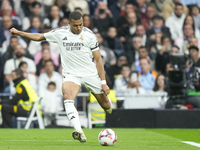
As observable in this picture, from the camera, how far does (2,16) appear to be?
15.4m

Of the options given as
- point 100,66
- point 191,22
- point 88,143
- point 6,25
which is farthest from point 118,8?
point 88,143

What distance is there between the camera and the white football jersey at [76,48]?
768cm

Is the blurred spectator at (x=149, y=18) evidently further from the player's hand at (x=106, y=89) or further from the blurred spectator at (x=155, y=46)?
the player's hand at (x=106, y=89)

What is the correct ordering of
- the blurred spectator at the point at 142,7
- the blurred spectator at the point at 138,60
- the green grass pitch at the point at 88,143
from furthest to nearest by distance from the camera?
the blurred spectator at the point at 142,7
the blurred spectator at the point at 138,60
the green grass pitch at the point at 88,143

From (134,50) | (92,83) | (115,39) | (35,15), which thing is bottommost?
(92,83)

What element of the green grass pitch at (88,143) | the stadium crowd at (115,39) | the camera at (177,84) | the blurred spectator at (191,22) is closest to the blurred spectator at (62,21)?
the stadium crowd at (115,39)

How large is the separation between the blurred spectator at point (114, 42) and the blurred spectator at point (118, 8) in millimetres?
1520

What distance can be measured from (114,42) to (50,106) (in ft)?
11.9

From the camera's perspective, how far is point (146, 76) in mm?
14266

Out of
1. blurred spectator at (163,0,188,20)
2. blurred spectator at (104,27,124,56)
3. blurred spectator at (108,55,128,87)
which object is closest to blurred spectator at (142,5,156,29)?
blurred spectator at (163,0,188,20)

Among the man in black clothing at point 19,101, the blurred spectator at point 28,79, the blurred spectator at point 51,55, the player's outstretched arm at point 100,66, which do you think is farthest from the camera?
the blurred spectator at point 51,55

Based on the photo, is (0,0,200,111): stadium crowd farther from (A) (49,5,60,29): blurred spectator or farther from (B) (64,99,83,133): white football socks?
(B) (64,99,83,133): white football socks

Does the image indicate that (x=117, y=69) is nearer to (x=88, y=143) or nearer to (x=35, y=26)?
(x=35, y=26)

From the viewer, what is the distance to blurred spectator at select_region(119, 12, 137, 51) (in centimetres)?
1538
